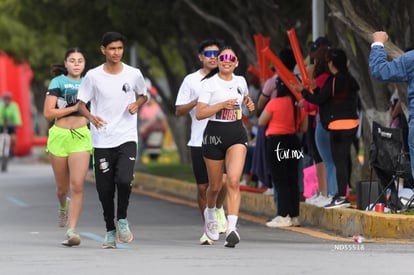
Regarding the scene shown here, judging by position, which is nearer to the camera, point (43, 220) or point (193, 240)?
point (193, 240)

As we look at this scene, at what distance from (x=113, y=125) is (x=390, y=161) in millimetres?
2949

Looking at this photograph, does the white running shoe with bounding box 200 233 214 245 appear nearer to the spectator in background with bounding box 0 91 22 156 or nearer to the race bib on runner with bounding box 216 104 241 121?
the race bib on runner with bounding box 216 104 241 121

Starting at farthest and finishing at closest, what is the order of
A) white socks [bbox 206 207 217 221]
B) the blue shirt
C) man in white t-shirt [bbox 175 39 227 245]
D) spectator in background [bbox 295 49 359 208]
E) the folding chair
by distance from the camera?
spectator in background [bbox 295 49 359 208], the folding chair, man in white t-shirt [bbox 175 39 227 245], white socks [bbox 206 207 217 221], the blue shirt

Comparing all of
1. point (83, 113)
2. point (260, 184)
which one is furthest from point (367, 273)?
point (260, 184)

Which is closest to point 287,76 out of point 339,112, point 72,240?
point 339,112

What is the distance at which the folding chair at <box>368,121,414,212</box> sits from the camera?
13500mm

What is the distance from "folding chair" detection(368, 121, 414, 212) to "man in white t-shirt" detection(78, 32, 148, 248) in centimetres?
266

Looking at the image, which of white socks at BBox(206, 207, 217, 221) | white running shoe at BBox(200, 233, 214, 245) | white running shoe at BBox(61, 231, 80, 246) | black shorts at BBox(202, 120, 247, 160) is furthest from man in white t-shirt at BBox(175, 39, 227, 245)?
white running shoe at BBox(61, 231, 80, 246)

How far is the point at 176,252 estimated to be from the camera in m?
11.7

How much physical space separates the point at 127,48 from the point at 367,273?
20.8 meters

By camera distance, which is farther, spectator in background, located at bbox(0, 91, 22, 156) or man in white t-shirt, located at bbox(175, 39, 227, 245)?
spectator in background, located at bbox(0, 91, 22, 156)

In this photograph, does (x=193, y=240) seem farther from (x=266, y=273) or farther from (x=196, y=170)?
(x=266, y=273)

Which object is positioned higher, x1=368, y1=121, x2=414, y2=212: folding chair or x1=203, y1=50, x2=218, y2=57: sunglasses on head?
x1=203, y1=50, x2=218, y2=57: sunglasses on head

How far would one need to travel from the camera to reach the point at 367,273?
32.4ft
